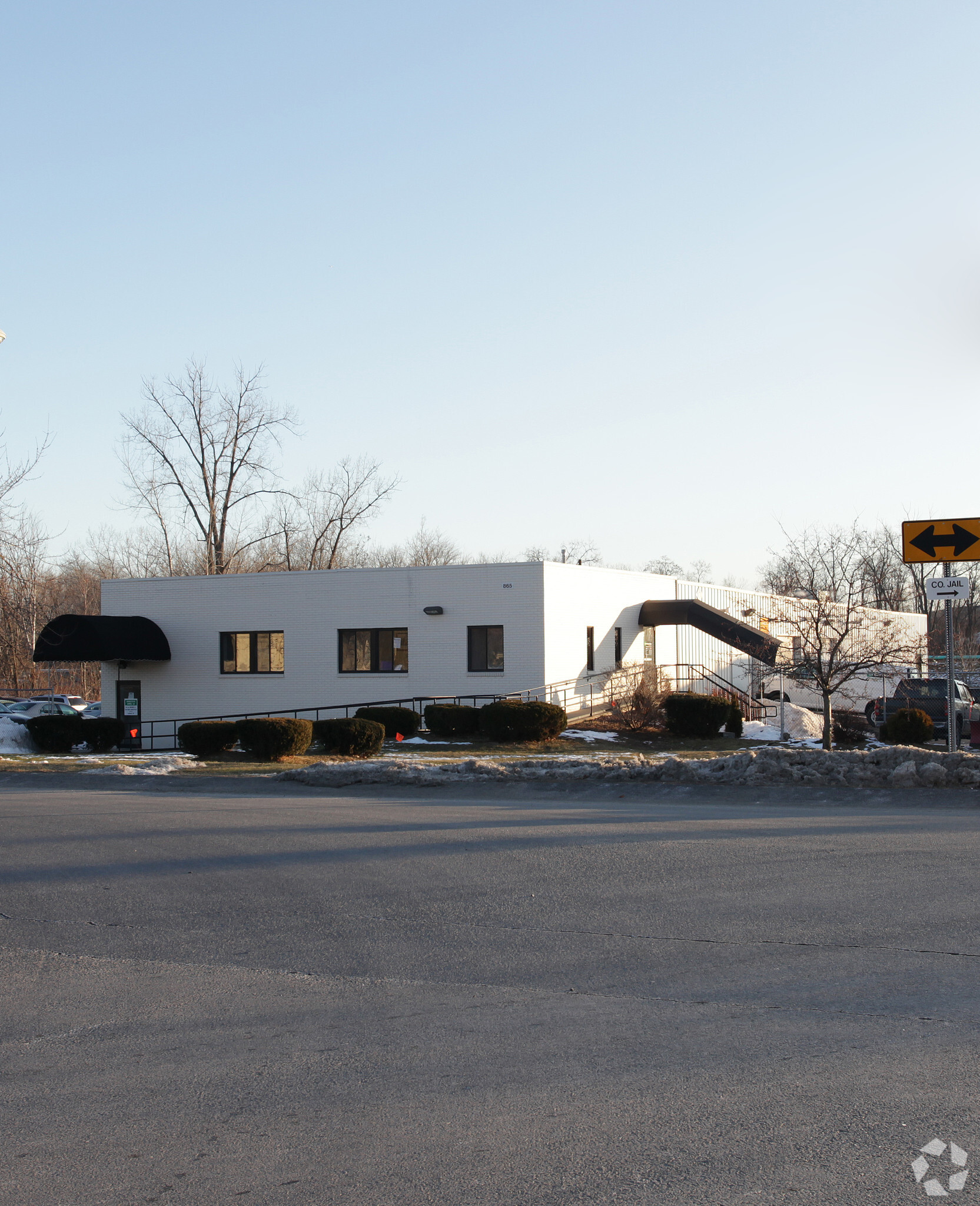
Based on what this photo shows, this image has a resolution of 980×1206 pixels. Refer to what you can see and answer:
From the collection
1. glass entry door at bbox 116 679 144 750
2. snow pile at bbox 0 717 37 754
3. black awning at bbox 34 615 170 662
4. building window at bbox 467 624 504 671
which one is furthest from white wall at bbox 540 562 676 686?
snow pile at bbox 0 717 37 754

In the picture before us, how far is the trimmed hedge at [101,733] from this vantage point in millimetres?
29109

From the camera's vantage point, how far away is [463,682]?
111 feet

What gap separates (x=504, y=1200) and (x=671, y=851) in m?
6.96

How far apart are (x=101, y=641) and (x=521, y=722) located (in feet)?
45.0

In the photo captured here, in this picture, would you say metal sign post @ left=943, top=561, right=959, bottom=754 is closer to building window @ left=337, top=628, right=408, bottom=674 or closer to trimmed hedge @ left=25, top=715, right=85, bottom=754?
building window @ left=337, top=628, right=408, bottom=674

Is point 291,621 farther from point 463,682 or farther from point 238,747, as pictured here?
point 238,747

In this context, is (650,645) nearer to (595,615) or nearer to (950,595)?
(595,615)

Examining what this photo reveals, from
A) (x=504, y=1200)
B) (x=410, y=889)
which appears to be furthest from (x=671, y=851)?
(x=504, y=1200)

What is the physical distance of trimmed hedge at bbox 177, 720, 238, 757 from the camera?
25.2 m

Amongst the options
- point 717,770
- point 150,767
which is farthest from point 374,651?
point 717,770

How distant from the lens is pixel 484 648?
33.8m

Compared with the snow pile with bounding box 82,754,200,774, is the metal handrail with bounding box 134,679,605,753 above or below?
above

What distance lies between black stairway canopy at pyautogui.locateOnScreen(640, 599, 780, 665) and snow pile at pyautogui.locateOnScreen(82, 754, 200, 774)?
632 inches

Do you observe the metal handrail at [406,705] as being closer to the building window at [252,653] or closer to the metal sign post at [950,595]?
the building window at [252,653]
